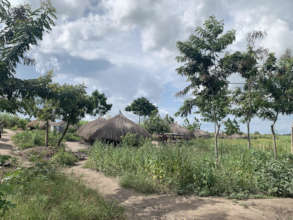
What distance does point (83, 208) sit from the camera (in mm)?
3660

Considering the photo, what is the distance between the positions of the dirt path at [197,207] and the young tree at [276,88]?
623cm

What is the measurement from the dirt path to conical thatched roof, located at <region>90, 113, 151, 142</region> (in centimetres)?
1102

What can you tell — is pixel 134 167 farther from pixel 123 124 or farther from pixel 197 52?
pixel 123 124

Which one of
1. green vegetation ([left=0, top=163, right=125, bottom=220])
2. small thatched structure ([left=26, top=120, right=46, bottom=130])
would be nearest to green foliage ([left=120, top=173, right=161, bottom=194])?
green vegetation ([left=0, top=163, right=125, bottom=220])

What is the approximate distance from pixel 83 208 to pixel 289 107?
10.3 metres

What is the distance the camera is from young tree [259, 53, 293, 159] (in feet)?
33.8

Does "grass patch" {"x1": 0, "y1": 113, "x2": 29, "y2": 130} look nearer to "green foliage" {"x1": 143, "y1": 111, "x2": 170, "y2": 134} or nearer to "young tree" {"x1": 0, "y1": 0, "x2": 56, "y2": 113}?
"green foliage" {"x1": 143, "y1": 111, "x2": 170, "y2": 134}

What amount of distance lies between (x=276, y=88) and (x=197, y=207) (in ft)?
27.5

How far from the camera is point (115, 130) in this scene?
16.9 metres

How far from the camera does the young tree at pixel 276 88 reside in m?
10.3

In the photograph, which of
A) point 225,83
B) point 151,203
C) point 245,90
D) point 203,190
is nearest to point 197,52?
point 225,83

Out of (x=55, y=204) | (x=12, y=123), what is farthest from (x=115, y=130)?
(x=12, y=123)

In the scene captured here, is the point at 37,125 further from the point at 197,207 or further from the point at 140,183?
the point at 197,207

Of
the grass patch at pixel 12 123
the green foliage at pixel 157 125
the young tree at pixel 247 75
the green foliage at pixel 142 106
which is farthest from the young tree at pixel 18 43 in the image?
the green foliage at pixel 142 106
